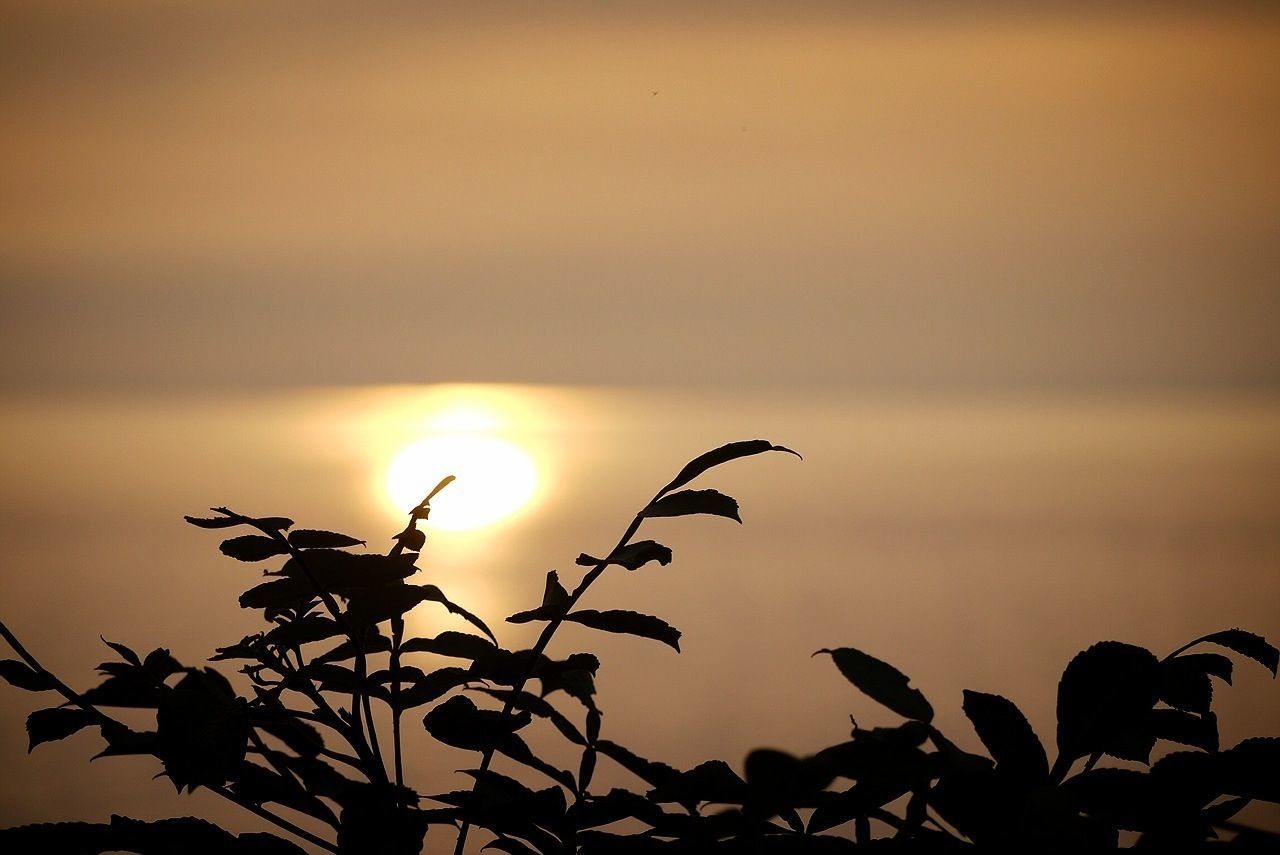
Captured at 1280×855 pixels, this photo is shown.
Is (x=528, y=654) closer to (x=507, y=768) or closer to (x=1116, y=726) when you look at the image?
(x=1116, y=726)

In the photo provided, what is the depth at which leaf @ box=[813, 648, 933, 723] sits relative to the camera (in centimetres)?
32

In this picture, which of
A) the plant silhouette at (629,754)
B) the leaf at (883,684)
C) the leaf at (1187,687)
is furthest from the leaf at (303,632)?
the leaf at (1187,687)

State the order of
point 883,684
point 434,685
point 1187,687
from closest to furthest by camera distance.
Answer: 1. point 883,684
2. point 1187,687
3. point 434,685

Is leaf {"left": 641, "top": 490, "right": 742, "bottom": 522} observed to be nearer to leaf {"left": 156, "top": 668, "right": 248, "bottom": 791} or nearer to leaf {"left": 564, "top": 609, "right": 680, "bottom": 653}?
leaf {"left": 564, "top": 609, "right": 680, "bottom": 653}

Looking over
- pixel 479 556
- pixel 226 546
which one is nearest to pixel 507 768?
pixel 479 556

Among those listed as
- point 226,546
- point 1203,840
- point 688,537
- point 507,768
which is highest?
point 688,537

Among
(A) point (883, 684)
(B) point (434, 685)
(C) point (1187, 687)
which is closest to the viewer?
(A) point (883, 684)

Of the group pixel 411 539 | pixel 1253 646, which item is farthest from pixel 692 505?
pixel 1253 646

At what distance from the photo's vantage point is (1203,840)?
346 mm

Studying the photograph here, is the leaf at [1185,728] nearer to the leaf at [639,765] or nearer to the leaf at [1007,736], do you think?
the leaf at [1007,736]

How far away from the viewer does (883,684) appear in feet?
1.07

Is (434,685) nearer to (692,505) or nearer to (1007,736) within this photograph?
(692,505)

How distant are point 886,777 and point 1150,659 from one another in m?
0.17

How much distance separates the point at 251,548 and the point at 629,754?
22 cm
